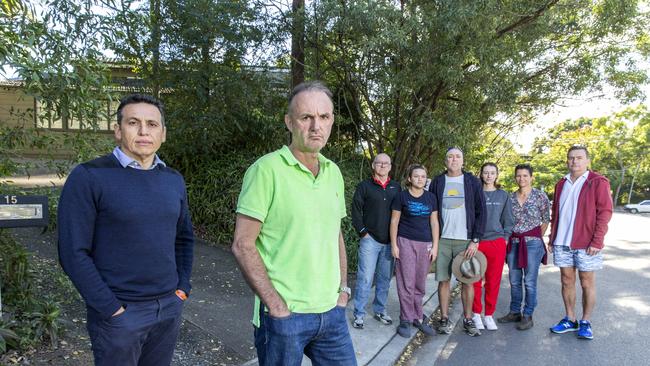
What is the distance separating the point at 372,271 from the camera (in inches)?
203

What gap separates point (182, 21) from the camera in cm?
757

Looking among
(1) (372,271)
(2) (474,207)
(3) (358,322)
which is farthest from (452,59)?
(3) (358,322)

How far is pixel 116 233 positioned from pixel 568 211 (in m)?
4.87

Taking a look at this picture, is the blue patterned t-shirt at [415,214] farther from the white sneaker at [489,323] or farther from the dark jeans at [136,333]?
the dark jeans at [136,333]

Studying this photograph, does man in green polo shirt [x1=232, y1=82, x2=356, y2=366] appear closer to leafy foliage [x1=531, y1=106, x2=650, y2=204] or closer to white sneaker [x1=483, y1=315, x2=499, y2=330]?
white sneaker [x1=483, y1=315, x2=499, y2=330]

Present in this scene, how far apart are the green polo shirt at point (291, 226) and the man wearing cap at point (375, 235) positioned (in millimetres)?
2984

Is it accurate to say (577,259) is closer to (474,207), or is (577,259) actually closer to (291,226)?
(474,207)

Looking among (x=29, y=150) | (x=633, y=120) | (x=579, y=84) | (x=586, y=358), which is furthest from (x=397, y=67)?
(x=633, y=120)

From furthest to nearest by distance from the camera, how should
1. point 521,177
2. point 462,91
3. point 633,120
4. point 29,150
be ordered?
point 633,120, point 462,91, point 521,177, point 29,150

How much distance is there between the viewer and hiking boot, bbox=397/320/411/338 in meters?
4.84

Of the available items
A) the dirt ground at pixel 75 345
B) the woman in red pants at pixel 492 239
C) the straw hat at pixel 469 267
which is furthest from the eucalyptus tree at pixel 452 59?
the dirt ground at pixel 75 345

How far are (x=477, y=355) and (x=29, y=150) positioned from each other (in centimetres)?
460

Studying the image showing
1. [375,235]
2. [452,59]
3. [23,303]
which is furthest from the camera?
[452,59]

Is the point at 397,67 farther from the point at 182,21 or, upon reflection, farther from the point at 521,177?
the point at 182,21
